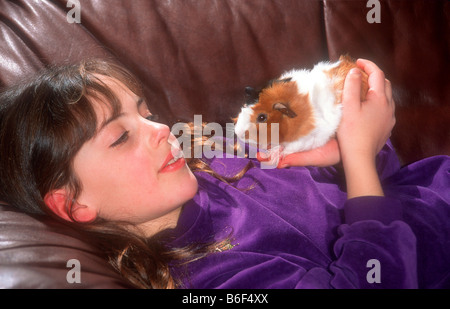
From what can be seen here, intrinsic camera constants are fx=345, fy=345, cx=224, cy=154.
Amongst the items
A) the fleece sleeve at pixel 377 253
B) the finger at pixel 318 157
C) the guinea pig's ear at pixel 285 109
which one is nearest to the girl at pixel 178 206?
the fleece sleeve at pixel 377 253

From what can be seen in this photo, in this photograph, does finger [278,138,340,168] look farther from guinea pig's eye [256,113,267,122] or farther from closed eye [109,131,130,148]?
closed eye [109,131,130,148]

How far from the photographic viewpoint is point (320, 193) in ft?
3.29

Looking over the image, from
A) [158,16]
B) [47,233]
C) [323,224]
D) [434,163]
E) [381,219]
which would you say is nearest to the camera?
[47,233]

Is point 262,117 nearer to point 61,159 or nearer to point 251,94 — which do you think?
point 251,94

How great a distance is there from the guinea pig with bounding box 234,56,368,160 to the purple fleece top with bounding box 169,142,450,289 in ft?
0.49

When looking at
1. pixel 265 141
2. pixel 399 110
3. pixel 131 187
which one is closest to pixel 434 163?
pixel 399 110

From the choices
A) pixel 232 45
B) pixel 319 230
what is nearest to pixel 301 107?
pixel 232 45

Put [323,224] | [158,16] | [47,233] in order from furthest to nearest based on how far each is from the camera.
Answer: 1. [158,16]
2. [323,224]
3. [47,233]

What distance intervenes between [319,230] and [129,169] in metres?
0.52

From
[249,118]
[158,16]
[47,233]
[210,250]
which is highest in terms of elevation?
[158,16]

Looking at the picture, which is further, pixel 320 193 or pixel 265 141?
pixel 265 141

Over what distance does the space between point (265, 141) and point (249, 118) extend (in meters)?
0.10

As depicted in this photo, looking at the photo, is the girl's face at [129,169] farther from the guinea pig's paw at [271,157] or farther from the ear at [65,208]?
the guinea pig's paw at [271,157]
